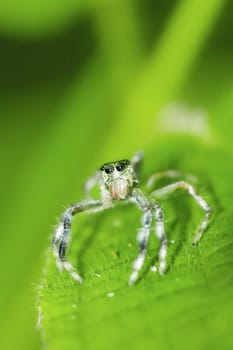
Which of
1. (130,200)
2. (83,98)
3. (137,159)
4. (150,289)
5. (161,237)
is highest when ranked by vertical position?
(83,98)

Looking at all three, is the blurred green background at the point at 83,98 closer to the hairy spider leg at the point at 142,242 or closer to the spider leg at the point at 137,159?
the spider leg at the point at 137,159

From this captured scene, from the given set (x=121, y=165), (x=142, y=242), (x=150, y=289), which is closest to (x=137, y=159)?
(x=121, y=165)

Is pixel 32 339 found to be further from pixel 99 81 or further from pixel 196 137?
pixel 99 81

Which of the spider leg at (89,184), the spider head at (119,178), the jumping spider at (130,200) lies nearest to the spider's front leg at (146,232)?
the jumping spider at (130,200)

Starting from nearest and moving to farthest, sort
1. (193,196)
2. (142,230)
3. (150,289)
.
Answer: (150,289), (142,230), (193,196)

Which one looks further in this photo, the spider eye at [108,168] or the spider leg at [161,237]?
the spider eye at [108,168]

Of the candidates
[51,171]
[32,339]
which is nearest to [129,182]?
[51,171]

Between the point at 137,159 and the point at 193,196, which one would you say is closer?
the point at 193,196

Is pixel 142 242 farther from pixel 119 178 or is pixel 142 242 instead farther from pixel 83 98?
pixel 83 98
